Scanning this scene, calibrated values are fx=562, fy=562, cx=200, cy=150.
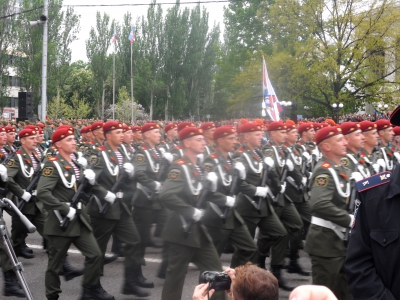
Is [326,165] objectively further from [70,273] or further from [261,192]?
[70,273]

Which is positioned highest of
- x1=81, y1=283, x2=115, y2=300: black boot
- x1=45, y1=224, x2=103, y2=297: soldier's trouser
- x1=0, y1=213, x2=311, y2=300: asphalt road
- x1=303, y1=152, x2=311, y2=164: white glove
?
x1=303, y1=152, x2=311, y2=164: white glove

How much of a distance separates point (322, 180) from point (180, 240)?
1.37 m

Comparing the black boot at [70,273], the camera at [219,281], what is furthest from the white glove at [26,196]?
the camera at [219,281]

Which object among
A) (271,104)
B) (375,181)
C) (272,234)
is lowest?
(272,234)

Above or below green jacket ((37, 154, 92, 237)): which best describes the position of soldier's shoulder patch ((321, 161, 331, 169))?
above

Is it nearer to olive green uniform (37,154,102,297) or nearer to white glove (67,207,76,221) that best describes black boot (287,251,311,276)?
olive green uniform (37,154,102,297)

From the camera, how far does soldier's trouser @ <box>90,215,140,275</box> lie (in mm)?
6373

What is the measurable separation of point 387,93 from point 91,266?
28419 mm

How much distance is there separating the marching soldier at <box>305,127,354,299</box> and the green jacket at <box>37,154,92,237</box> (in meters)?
2.31

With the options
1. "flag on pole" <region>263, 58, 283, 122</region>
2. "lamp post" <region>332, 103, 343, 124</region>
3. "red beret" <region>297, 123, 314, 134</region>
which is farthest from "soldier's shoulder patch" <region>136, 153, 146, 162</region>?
"lamp post" <region>332, 103, 343, 124</region>

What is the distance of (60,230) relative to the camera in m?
5.56

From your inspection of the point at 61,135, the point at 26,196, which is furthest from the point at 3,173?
the point at 61,135

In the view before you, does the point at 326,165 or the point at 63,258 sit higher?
the point at 326,165

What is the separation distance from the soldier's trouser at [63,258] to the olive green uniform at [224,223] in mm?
1163
